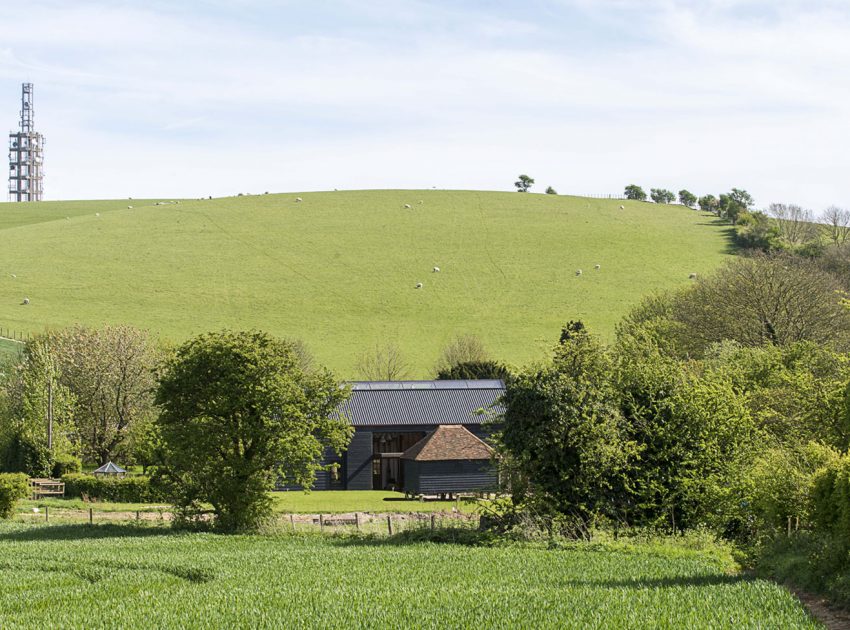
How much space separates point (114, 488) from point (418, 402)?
792 inches

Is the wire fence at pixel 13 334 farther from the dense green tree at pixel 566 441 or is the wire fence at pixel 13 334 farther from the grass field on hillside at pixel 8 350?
the dense green tree at pixel 566 441

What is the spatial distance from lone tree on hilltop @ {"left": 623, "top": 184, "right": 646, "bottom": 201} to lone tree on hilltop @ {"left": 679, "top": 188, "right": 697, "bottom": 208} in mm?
7423

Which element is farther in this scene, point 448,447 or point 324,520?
point 448,447

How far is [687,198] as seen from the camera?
17400cm

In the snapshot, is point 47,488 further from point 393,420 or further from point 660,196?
point 660,196

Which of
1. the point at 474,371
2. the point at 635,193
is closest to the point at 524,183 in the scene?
the point at 635,193

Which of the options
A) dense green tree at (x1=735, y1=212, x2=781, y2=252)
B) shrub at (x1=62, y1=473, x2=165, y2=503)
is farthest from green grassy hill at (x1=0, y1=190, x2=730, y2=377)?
shrub at (x1=62, y1=473, x2=165, y2=503)

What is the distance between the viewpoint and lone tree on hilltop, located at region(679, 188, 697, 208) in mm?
173250

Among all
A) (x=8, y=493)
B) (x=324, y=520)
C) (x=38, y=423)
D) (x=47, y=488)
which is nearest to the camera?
(x=324, y=520)

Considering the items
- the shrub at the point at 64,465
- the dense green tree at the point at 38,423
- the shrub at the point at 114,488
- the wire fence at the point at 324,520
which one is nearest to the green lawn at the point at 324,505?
the shrub at the point at 114,488

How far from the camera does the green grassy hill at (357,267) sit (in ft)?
322

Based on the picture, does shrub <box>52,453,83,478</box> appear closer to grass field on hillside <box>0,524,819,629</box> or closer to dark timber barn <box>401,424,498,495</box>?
dark timber barn <box>401,424,498,495</box>

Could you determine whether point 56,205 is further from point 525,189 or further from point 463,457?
point 463,457

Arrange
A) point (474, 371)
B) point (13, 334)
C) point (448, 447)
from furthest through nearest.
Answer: point (13, 334) → point (474, 371) → point (448, 447)
